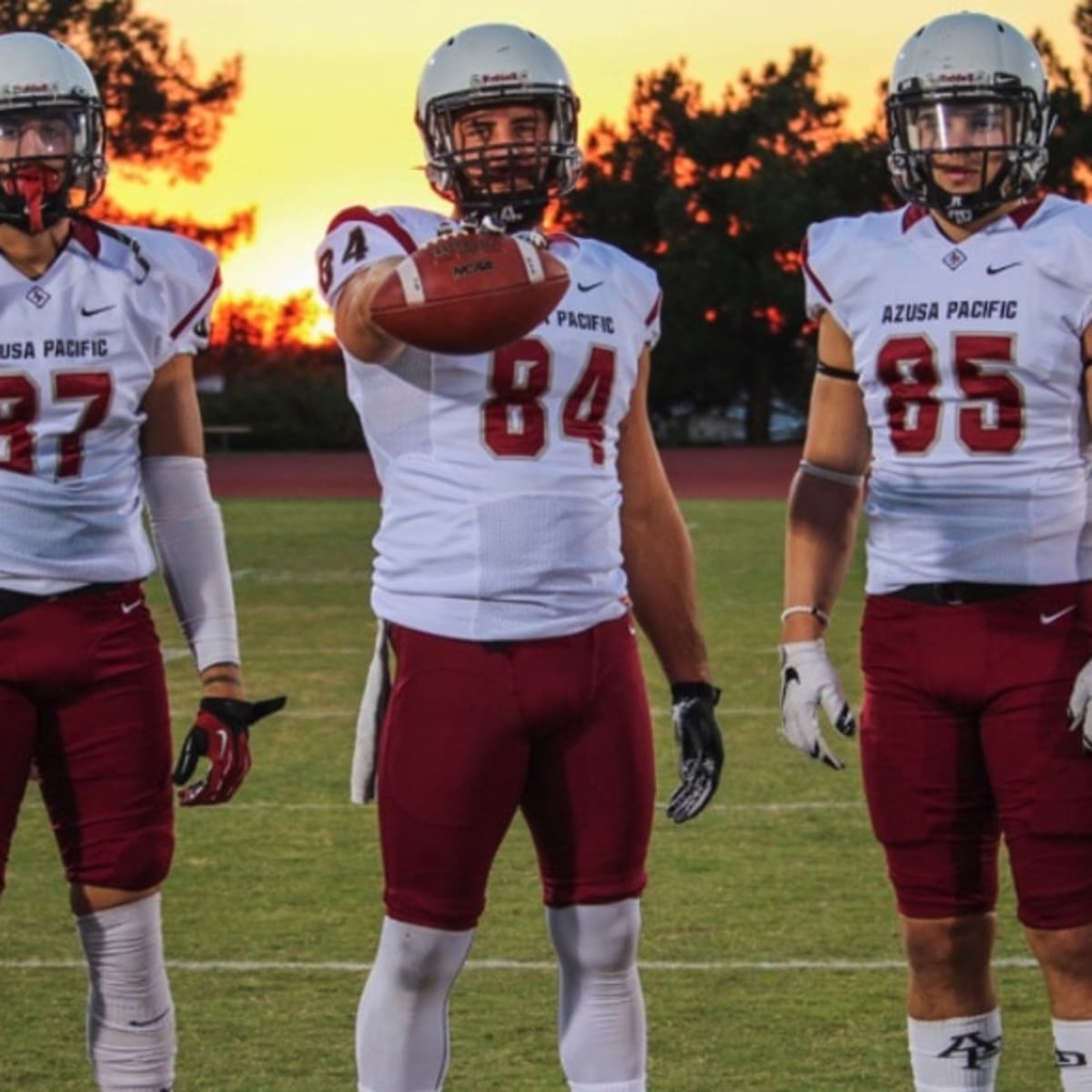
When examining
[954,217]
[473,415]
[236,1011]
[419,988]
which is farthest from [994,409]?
[236,1011]

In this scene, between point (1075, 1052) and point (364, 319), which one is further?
point (1075, 1052)

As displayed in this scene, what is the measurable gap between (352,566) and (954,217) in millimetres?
11091

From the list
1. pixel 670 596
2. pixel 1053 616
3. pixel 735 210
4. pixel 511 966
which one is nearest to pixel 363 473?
pixel 735 210

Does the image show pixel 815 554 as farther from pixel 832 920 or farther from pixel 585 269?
pixel 832 920

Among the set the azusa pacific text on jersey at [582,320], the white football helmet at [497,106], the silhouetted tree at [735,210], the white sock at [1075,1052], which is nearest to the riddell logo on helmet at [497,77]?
the white football helmet at [497,106]

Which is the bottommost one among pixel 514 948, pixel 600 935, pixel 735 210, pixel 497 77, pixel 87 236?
pixel 735 210

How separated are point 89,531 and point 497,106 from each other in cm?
81

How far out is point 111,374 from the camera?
3.49m

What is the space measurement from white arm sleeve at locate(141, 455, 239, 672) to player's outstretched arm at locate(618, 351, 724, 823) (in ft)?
1.95

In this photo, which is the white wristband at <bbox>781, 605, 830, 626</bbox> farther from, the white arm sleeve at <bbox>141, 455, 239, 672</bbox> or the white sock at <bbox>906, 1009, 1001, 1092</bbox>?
the white arm sleeve at <bbox>141, 455, 239, 672</bbox>

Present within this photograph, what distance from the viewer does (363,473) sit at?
93.5ft

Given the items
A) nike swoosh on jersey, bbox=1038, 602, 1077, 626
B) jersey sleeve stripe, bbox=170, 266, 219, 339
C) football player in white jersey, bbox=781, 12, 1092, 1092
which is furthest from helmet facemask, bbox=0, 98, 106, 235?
nike swoosh on jersey, bbox=1038, 602, 1077, 626

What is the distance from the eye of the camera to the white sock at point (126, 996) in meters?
3.51

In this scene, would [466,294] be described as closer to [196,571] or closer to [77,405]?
[77,405]
